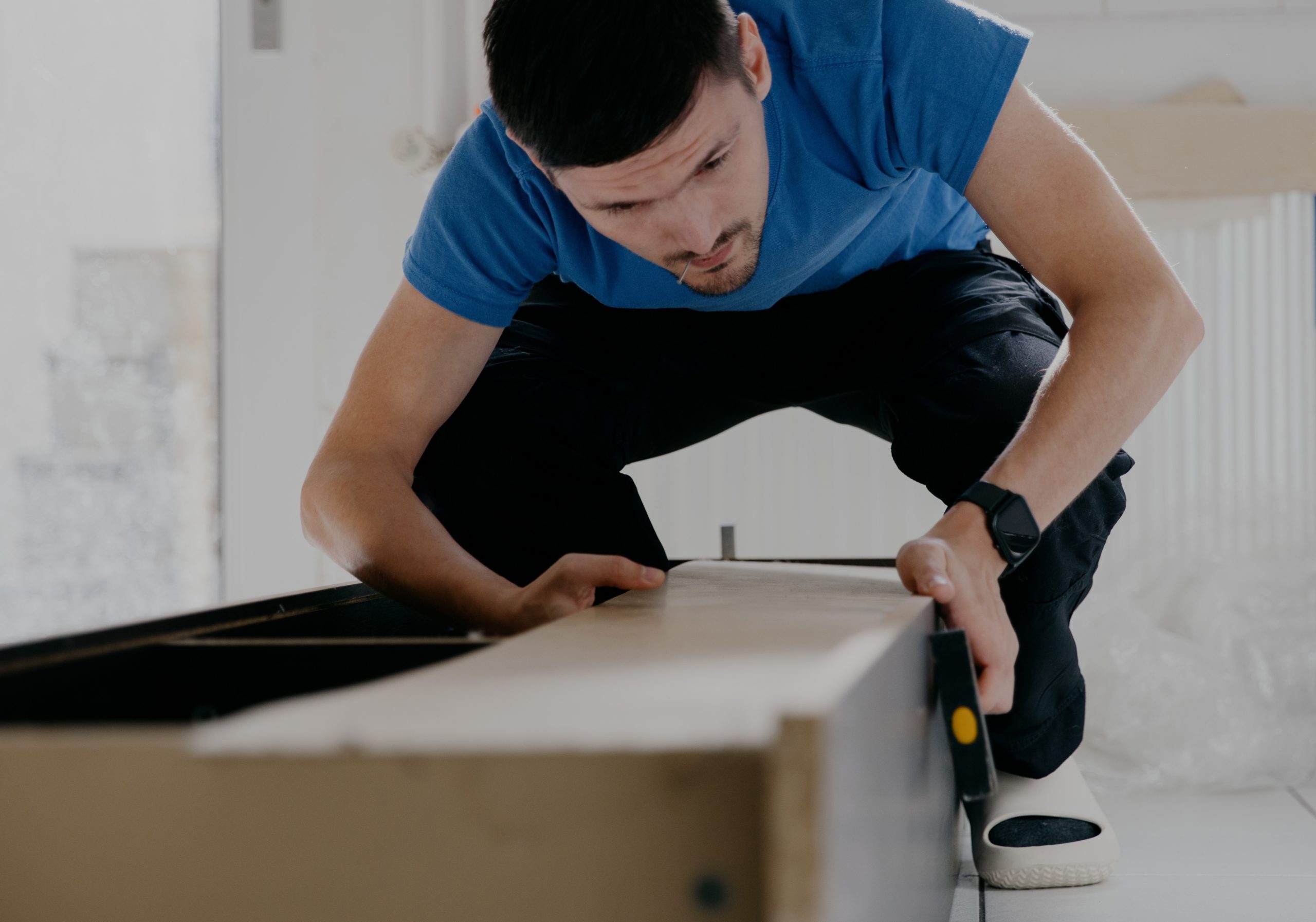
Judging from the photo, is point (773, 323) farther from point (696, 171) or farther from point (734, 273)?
point (696, 171)

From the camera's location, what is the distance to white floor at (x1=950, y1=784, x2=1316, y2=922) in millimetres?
865

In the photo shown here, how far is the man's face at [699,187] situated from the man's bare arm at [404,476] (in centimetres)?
21

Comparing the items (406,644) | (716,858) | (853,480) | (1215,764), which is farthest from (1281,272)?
(716,858)

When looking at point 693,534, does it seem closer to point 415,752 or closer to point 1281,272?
point 1281,272

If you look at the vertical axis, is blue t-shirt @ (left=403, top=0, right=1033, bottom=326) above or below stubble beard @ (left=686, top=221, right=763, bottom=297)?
above

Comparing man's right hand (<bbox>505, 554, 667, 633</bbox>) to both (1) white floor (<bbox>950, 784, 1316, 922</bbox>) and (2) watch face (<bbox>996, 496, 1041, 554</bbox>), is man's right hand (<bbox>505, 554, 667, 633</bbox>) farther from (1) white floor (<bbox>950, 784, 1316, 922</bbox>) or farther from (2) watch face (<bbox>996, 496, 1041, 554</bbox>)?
(1) white floor (<bbox>950, 784, 1316, 922</bbox>)

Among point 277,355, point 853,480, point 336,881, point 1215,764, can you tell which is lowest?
point 1215,764

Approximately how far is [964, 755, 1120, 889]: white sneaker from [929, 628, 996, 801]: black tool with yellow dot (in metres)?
0.39

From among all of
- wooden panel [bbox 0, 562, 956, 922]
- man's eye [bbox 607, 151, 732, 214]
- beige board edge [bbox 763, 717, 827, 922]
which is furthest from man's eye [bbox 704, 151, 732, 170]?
beige board edge [bbox 763, 717, 827, 922]

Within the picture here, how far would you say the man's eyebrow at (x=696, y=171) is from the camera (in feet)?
2.88

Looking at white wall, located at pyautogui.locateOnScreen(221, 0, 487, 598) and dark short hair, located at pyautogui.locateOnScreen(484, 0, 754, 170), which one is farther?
white wall, located at pyautogui.locateOnScreen(221, 0, 487, 598)

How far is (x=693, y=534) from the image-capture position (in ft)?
6.12

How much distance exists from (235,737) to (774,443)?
4.98ft

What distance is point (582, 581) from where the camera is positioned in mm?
764
